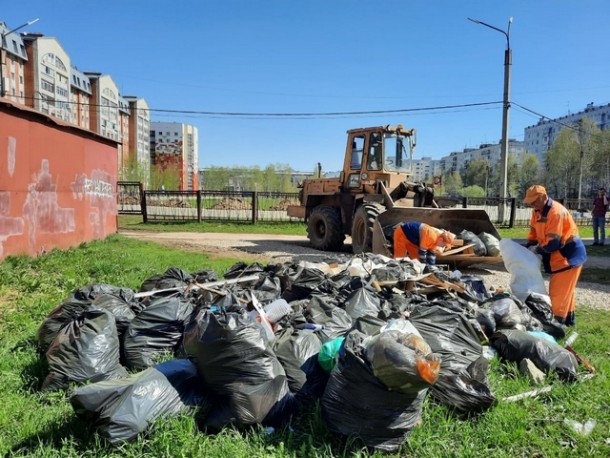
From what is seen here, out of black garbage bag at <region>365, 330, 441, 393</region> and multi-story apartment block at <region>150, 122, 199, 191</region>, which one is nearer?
black garbage bag at <region>365, 330, 441, 393</region>

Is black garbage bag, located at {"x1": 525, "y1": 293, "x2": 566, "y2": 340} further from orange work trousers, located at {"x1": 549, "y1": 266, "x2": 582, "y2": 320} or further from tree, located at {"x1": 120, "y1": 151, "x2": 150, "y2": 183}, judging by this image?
tree, located at {"x1": 120, "y1": 151, "x2": 150, "y2": 183}

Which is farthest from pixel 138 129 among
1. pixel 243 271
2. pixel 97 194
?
pixel 243 271

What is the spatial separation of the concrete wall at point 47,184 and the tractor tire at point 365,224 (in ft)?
Answer: 19.8

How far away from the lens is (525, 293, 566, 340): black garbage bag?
451 cm

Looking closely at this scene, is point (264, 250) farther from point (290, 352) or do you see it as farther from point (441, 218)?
point (290, 352)

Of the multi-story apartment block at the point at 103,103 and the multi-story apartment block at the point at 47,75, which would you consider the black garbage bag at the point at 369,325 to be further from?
the multi-story apartment block at the point at 103,103

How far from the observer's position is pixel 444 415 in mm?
2799

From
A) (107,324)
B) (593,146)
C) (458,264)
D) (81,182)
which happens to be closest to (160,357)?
(107,324)

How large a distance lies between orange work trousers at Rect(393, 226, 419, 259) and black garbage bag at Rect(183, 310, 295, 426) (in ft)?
17.1

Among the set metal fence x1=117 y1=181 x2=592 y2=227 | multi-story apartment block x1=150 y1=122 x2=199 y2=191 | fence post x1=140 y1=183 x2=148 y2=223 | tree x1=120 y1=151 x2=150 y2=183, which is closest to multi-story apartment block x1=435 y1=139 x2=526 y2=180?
multi-story apartment block x1=150 y1=122 x2=199 y2=191

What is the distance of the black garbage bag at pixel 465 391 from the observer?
2.82m

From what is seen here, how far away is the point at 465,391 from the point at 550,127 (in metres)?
110

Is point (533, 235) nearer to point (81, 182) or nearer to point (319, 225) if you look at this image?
point (319, 225)

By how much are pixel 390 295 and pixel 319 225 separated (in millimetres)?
7837
